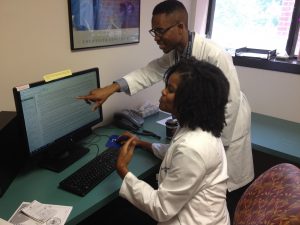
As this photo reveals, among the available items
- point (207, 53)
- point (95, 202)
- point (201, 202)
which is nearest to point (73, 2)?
point (207, 53)

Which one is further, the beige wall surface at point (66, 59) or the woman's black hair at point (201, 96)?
the beige wall surface at point (66, 59)

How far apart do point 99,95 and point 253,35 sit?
1.72 metres

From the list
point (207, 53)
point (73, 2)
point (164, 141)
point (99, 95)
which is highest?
point (73, 2)

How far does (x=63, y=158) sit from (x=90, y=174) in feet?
0.76

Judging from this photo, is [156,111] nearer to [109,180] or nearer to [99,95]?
[99,95]

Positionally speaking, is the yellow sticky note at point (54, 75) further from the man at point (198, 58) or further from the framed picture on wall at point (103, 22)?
the framed picture on wall at point (103, 22)

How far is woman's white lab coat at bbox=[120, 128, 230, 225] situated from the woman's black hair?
0.15ft

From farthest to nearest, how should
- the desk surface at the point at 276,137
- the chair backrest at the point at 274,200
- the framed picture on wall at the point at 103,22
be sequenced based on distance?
the desk surface at the point at 276,137 < the framed picture on wall at the point at 103,22 < the chair backrest at the point at 274,200

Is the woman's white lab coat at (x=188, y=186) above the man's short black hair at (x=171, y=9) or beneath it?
beneath

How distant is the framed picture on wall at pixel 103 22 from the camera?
5.35 feet

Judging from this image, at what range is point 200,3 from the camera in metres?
2.63

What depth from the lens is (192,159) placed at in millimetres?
1021

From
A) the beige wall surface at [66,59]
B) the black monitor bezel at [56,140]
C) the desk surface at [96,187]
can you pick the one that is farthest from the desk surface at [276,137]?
the black monitor bezel at [56,140]

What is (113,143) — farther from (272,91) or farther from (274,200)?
(272,91)
